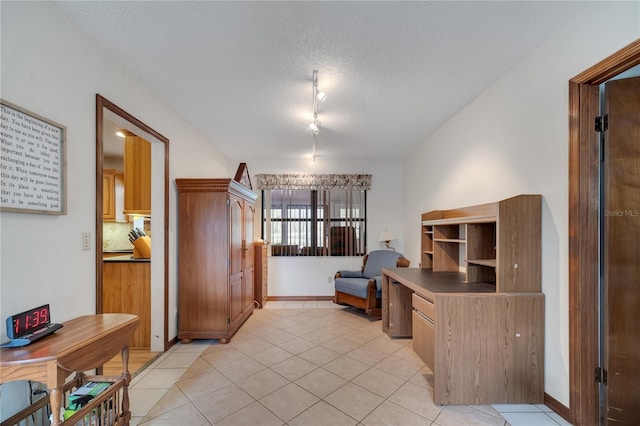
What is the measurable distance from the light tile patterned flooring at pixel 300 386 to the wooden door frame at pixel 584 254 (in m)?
0.27

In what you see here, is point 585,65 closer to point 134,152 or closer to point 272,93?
point 272,93

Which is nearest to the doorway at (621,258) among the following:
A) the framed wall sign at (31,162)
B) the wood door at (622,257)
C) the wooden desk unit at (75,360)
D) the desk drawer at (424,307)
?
the wood door at (622,257)

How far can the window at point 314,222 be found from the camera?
504cm

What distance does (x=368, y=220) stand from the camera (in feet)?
16.6

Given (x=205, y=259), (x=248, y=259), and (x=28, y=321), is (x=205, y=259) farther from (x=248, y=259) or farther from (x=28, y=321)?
(x=28, y=321)

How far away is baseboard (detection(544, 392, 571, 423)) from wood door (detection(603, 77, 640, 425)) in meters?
0.18

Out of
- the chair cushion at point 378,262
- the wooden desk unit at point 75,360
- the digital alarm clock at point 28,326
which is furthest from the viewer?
the chair cushion at point 378,262

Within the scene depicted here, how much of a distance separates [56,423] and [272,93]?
8.30 ft

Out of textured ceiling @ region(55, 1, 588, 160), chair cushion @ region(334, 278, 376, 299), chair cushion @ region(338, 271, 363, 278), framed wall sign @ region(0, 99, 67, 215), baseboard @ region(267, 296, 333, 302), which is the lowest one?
baseboard @ region(267, 296, 333, 302)

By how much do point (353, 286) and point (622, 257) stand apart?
110 inches

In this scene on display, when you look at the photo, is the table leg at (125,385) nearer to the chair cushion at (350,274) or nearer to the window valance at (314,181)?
the chair cushion at (350,274)

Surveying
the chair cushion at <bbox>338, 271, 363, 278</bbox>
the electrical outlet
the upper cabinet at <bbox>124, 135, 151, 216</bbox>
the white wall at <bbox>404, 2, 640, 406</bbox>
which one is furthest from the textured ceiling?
the chair cushion at <bbox>338, 271, 363, 278</bbox>

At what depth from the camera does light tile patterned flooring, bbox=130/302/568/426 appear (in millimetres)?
1821

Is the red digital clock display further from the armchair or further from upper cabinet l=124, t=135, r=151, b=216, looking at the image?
the armchair
